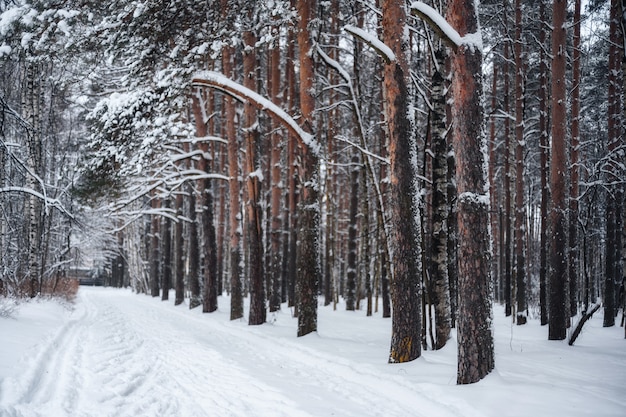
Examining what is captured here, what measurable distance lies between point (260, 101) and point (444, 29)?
19.5 ft

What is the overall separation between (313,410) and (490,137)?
1726cm

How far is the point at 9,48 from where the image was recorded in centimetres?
736

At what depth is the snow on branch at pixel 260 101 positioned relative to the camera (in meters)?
10.4

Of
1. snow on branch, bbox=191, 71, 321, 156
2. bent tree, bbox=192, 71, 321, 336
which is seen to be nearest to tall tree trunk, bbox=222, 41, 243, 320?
snow on branch, bbox=191, 71, 321, 156

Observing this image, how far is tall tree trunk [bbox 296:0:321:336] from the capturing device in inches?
413

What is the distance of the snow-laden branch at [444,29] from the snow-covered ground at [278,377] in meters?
4.06

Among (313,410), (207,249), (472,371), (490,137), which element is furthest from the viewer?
(490,137)

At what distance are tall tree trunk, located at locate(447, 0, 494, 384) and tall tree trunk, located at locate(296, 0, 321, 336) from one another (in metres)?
5.34

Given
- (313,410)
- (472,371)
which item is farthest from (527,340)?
(313,410)

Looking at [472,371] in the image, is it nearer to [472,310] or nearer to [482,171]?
[472,310]

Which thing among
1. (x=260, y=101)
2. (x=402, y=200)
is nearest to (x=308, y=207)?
(x=260, y=101)

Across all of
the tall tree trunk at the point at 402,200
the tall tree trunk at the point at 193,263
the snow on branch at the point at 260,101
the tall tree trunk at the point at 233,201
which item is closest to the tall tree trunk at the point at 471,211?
the tall tree trunk at the point at 402,200

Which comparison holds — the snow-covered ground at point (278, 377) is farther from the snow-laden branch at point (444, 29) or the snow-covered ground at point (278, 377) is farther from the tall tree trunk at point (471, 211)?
the snow-laden branch at point (444, 29)

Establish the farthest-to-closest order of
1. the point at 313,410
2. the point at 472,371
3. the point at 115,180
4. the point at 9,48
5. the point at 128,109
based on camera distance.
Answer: the point at 115,180 < the point at 128,109 < the point at 9,48 < the point at 472,371 < the point at 313,410
